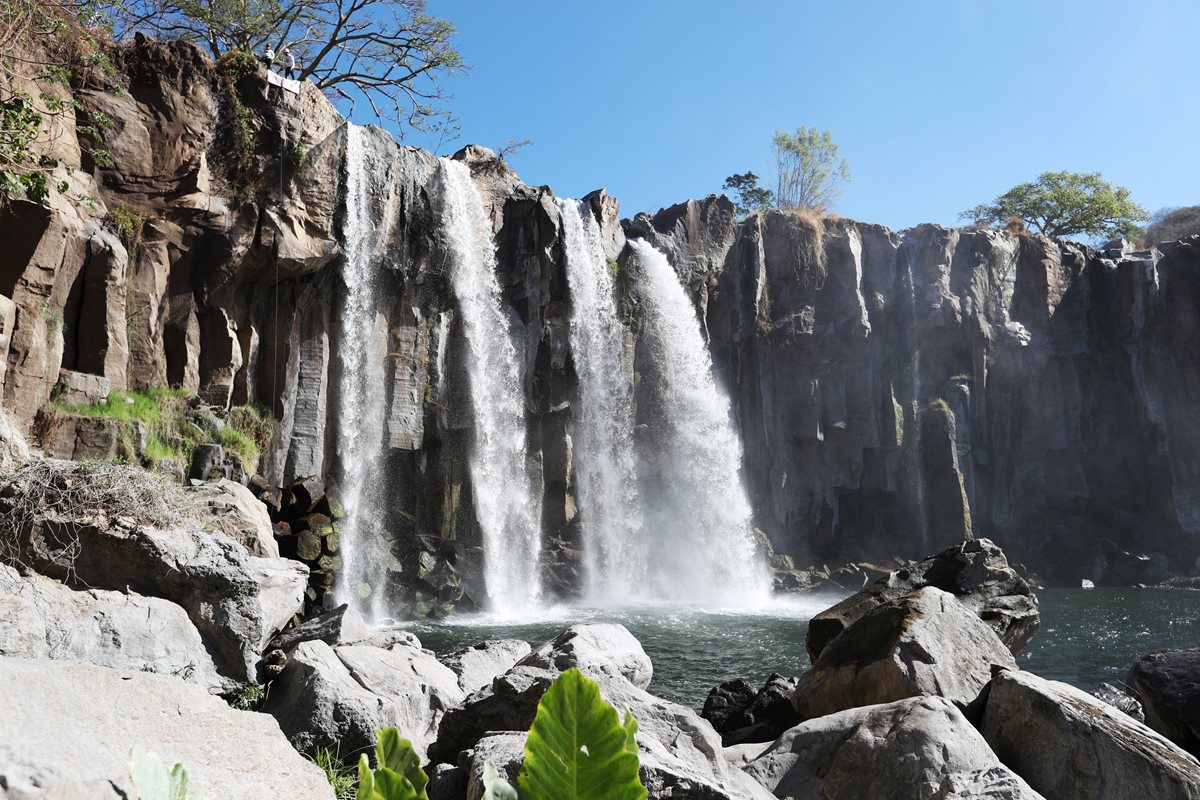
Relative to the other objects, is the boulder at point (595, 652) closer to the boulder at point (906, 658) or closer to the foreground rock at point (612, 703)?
the boulder at point (906, 658)

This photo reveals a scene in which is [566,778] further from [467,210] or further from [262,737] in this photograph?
[467,210]

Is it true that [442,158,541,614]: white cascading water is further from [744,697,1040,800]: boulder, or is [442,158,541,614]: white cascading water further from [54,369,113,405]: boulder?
[744,697,1040,800]: boulder

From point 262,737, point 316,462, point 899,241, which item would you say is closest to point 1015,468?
point 899,241

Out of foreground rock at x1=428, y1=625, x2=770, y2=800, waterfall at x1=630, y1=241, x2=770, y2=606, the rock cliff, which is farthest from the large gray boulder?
waterfall at x1=630, y1=241, x2=770, y2=606

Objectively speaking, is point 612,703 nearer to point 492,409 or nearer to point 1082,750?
point 1082,750

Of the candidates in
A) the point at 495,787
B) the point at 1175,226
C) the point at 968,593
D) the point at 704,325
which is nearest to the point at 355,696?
the point at 495,787

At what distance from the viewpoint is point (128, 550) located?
6887mm

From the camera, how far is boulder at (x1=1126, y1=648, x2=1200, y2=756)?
25.3ft

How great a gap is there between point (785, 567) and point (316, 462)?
15.9 m

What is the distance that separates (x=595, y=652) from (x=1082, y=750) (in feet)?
13.9

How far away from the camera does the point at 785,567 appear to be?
28953mm

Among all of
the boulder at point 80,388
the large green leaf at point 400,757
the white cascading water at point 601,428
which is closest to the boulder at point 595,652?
the large green leaf at point 400,757

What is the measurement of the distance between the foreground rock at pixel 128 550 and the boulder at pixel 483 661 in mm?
1914

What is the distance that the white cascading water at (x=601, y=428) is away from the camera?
2509 centimetres
